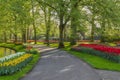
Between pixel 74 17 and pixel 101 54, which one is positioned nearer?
pixel 101 54

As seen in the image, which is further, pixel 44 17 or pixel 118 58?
pixel 44 17

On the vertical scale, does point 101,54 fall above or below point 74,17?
below

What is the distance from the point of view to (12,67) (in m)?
16.3

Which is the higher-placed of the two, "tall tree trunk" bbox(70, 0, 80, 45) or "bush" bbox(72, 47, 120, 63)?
"tall tree trunk" bbox(70, 0, 80, 45)

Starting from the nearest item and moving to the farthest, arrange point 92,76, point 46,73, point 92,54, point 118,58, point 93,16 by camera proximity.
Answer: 1. point 92,76
2. point 46,73
3. point 118,58
4. point 92,54
5. point 93,16

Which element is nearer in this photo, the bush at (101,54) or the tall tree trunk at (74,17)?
the bush at (101,54)

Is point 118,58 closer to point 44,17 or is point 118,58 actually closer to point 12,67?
point 12,67

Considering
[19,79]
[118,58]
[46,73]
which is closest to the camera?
[19,79]

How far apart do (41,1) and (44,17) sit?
27.6m

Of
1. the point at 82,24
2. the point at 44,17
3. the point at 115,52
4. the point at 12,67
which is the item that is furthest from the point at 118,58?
the point at 44,17

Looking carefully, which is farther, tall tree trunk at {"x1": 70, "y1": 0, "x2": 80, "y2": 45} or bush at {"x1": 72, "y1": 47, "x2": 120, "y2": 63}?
tall tree trunk at {"x1": 70, "y1": 0, "x2": 80, "y2": 45}

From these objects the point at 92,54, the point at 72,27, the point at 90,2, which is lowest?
the point at 92,54

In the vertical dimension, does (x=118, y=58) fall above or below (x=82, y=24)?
below

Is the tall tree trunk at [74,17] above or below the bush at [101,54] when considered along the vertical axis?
above
